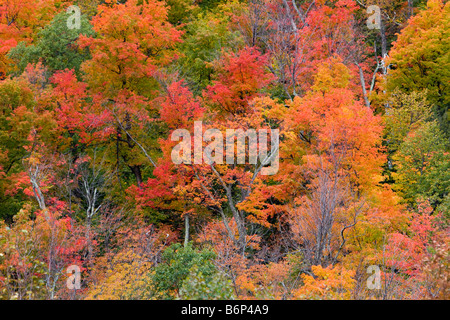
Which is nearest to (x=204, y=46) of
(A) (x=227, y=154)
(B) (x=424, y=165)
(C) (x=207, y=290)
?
(A) (x=227, y=154)

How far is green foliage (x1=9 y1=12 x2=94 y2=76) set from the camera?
3450 centimetres

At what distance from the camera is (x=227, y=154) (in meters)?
27.8

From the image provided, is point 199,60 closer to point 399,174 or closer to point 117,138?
point 117,138

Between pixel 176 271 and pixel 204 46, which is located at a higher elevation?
pixel 204 46

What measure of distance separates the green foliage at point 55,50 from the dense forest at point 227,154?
11 centimetres

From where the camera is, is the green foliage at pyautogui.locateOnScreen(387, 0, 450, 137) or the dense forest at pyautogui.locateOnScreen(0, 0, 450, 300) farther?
the green foliage at pyautogui.locateOnScreen(387, 0, 450, 137)

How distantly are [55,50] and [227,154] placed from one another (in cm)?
1580

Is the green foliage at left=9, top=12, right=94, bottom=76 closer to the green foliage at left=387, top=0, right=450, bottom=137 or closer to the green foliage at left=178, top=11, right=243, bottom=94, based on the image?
the green foliage at left=178, top=11, right=243, bottom=94

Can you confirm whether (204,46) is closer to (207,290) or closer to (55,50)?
(55,50)

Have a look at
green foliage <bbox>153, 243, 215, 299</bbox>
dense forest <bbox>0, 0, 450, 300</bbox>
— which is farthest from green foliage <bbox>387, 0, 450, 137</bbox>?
green foliage <bbox>153, 243, 215, 299</bbox>

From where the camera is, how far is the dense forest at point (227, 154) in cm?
2169

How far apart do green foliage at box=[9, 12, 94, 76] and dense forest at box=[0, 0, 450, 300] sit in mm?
105

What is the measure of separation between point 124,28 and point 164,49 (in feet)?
12.8

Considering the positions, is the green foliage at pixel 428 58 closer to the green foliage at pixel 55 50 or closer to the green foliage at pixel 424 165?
the green foliage at pixel 424 165
